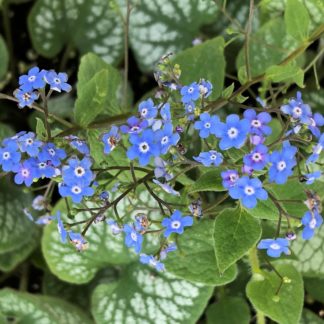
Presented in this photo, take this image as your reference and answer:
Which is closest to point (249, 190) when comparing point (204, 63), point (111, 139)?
→ point (111, 139)

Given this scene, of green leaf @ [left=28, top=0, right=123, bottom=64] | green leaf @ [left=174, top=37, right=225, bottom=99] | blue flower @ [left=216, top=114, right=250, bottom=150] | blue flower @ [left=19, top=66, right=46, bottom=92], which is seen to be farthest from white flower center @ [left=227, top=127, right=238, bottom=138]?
green leaf @ [left=28, top=0, right=123, bottom=64]

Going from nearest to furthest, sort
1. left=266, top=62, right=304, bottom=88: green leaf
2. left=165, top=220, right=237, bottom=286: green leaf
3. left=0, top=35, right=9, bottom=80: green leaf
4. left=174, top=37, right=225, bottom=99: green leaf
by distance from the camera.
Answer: left=266, top=62, right=304, bottom=88: green leaf → left=165, top=220, right=237, bottom=286: green leaf → left=174, top=37, right=225, bottom=99: green leaf → left=0, top=35, right=9, bottom=80: green leaf

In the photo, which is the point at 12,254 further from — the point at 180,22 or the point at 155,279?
the point at 180,22

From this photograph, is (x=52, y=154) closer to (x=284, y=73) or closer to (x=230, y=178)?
(x=230, y=178)

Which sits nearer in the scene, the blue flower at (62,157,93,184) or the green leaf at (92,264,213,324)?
the blue flower at (62,157,93,184)

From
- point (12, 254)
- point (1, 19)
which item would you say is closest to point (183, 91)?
point (12, 254)

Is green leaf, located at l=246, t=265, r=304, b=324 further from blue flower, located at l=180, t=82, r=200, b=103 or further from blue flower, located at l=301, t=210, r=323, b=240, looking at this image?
blue flower, located at l=180, t=82, r=200, b=103

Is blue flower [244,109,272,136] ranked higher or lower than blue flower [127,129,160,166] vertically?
higher
